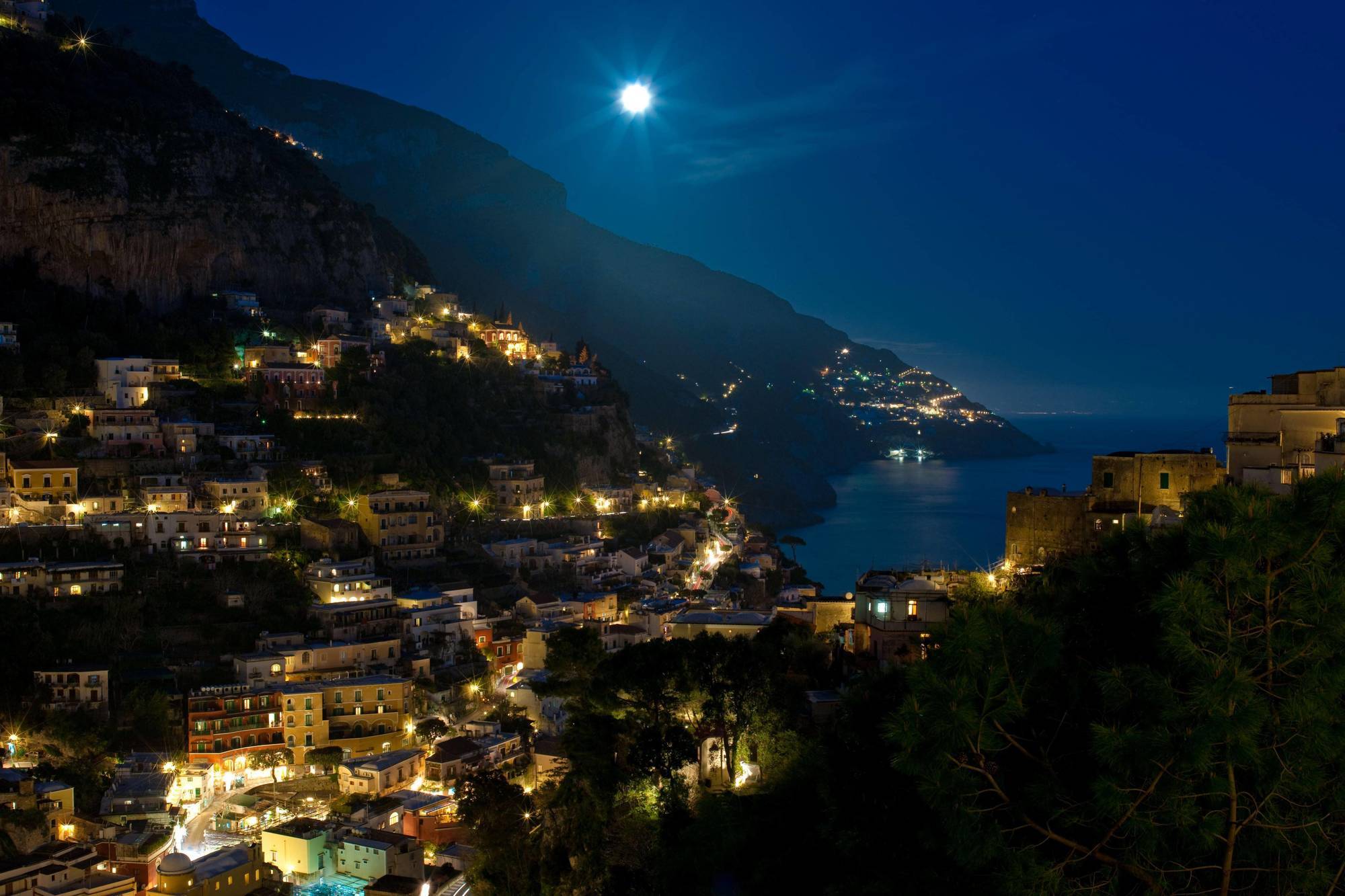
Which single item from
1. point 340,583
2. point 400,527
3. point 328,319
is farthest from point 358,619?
point 328,319

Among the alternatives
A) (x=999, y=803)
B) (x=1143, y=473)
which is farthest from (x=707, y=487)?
(x=999, y=803)

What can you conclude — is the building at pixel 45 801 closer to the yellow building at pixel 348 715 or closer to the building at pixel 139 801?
the building at pixel 139 801

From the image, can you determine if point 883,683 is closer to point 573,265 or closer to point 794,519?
point 794,519

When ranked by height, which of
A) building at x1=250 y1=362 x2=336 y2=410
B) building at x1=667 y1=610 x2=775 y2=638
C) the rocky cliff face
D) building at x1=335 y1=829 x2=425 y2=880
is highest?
the rocky cliff face

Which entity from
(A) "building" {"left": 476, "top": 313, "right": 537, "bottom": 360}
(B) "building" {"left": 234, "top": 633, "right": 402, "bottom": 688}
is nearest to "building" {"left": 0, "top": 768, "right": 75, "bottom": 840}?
(B) "building" {"left": 234, "top": 633, "right": 402, "bottom": 688}

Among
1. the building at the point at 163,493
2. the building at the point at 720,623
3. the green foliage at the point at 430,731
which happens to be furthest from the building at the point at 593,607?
the building at the point at 163,493

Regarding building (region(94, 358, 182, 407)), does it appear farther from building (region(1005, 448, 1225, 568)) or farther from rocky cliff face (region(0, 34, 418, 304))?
building (region(1005, 448, 1225, 568))
